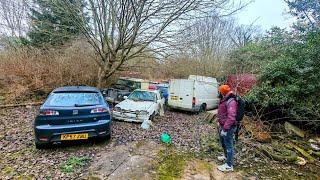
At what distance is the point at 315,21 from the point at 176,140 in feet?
30.7

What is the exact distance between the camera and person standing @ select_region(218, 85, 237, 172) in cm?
534

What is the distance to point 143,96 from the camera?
1216 cm

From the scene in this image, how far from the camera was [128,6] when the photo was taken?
11258 millimetres

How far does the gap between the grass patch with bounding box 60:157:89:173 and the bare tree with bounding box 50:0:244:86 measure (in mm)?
7242

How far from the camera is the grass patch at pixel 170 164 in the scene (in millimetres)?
5293

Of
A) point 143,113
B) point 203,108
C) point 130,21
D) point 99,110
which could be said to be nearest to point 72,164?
point 99,110

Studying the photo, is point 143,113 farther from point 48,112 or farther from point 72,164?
point 72,164

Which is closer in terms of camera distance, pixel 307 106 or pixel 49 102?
pixel 49 102

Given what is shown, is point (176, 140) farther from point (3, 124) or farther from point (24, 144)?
point (3, 124)

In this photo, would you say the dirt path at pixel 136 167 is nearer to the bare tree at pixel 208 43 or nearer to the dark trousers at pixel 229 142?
the dark trousers at pixel 229 142

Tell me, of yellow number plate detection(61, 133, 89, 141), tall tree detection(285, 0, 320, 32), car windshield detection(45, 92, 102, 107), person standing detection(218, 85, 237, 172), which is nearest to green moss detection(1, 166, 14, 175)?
yellow number plate detection(61, 133, 89, 141)

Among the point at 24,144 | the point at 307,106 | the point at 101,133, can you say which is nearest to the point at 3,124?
the point at 24,144

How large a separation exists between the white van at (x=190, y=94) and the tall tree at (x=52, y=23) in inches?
254

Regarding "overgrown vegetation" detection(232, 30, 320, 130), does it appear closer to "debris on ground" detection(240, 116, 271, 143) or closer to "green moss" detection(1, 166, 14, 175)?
"debris on ground" detection(240, 116, 271, 143)
